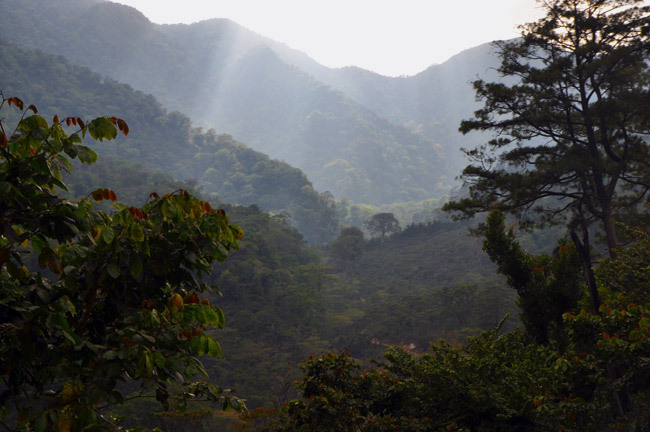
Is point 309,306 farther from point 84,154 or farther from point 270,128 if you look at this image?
point 270,128

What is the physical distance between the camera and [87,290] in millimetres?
3164

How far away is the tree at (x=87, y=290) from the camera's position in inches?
99.8

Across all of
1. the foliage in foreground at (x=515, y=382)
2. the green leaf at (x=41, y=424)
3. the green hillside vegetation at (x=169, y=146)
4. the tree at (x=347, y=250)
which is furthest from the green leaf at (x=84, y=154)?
the green hillside vegetation at (x=169, y=146)

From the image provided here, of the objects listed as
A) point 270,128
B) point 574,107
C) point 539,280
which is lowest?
point 539,280

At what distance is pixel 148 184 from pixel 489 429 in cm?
5891

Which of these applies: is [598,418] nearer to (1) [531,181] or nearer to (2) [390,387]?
(2) [390,387]

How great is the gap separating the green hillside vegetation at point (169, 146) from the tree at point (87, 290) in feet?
270

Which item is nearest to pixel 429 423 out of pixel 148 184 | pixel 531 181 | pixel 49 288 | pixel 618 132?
pixel 49 288

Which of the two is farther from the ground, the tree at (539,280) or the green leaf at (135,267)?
the green leaf at (135,267)

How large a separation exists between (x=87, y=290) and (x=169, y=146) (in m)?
104

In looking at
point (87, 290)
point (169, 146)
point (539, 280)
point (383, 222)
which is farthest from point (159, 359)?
point (169, 146)

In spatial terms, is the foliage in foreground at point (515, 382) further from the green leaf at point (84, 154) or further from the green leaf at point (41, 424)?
the green leaf at point (84, 154)

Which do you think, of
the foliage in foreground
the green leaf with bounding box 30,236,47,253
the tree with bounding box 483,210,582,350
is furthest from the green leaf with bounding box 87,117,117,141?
the tree with bounding box 483,210,582,350

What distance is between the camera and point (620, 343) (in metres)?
4.92
